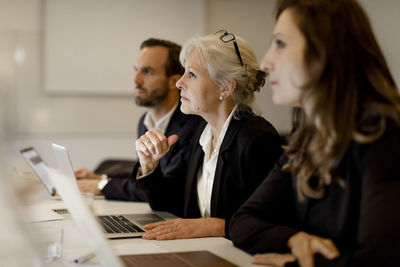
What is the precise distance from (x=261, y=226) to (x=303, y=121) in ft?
1.05

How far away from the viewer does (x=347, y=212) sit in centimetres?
133

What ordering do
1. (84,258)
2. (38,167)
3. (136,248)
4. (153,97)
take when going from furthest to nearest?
1. (153,97)
2. (38,167)
3. (136,248)
4. (84,258)

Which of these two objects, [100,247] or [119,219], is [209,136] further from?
[100,247]

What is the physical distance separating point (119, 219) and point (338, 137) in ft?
3.68

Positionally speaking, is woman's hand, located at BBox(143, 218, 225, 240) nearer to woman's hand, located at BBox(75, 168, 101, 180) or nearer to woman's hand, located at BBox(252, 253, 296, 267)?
woman's hand, located at BBox(252, 253, 296, 267)

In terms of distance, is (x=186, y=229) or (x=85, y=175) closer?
(x=186, y=229)

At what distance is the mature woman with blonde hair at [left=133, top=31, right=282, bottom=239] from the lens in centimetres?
200

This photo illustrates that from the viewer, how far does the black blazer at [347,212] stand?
1.19 meters

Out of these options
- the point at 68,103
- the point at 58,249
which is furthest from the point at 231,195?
the point at 68,103

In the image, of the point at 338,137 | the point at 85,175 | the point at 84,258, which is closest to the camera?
the point at 338,137

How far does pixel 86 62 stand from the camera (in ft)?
17.2

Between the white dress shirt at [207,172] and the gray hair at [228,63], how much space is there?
84 millimetres

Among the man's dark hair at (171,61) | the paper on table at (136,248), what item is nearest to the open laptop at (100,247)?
the paper on table at (136,248)

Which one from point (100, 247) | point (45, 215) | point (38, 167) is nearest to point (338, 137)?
point (100, 247)
